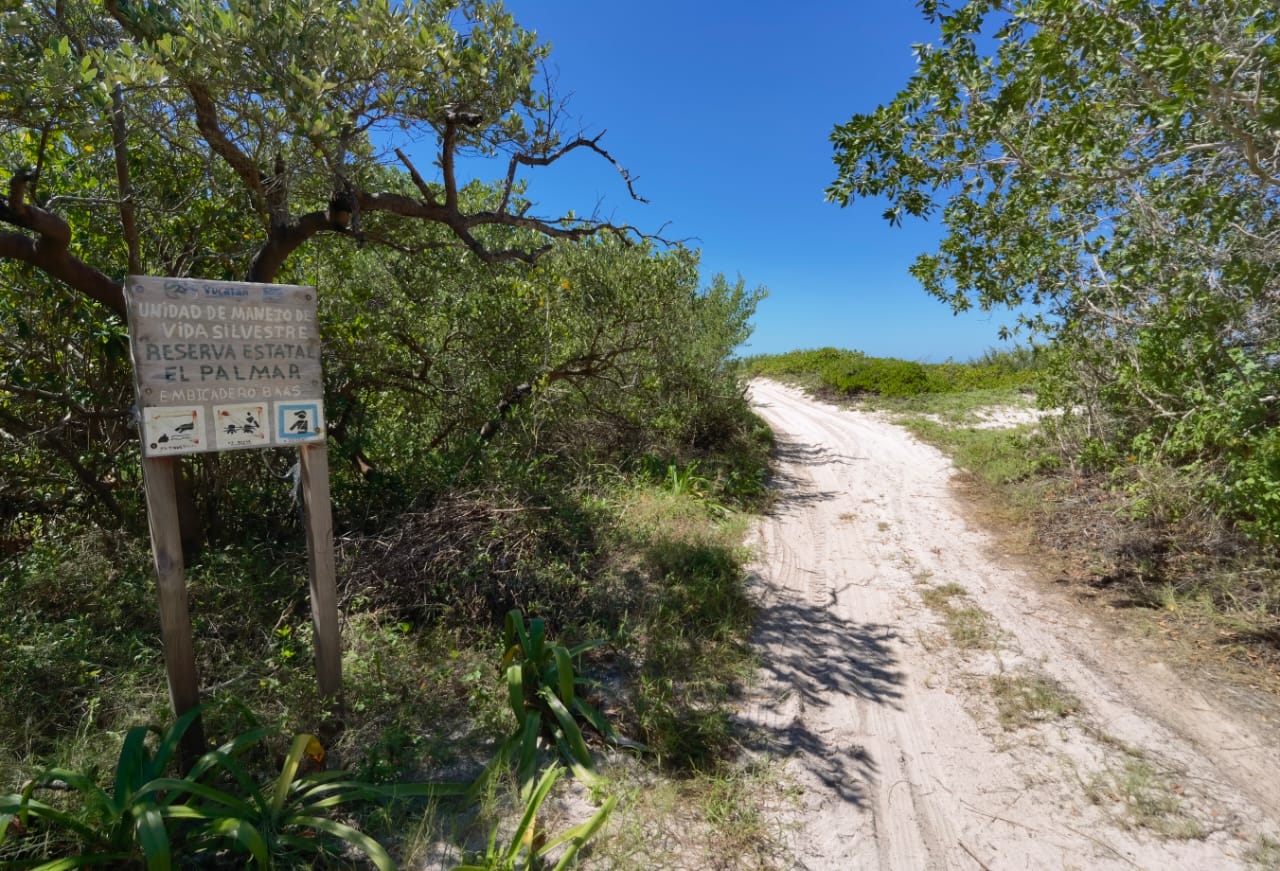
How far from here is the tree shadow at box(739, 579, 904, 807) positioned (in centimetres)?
301

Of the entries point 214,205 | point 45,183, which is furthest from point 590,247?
point 45,183

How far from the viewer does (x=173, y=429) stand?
2.52 meters

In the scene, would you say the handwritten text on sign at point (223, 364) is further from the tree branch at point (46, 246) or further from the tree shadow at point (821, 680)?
the tree shadow at point (821, 680)

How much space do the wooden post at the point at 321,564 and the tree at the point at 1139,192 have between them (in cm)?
421

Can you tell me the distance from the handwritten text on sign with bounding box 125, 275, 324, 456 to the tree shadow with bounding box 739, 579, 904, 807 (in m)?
2.89

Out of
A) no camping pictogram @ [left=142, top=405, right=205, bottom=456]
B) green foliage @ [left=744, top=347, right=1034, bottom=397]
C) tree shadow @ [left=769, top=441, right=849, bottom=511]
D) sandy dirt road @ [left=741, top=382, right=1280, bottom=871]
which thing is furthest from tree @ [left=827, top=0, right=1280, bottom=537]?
green foliage @ [left=744, top=347, right=1034, bottom=397]

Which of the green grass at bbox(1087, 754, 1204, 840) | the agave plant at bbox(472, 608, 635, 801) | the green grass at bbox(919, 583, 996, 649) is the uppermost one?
the agave plant at bbox(472, 608, 635, 801)

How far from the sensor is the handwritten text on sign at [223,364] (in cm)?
246

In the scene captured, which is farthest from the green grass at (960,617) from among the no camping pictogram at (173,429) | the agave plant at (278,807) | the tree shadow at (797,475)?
the no camping pictogram at (173,429)

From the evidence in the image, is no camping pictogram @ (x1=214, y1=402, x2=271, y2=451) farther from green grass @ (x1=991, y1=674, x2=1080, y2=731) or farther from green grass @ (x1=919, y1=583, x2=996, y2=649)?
green grass @ (x1=919, y1=583, x2=996, y2=649)

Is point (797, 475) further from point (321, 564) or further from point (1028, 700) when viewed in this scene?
point (321, 564)

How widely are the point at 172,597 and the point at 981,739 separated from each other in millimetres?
4020

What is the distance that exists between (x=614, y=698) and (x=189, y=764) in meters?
2.03

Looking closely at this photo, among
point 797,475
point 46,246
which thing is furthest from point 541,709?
point 797,475
